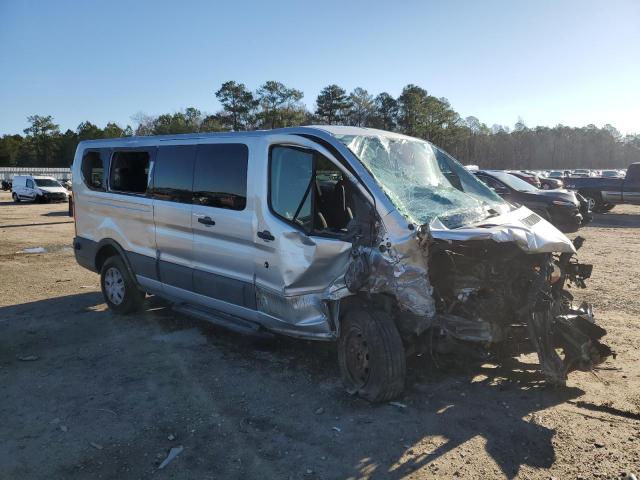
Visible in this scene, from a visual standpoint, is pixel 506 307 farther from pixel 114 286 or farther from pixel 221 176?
pixel 114 286

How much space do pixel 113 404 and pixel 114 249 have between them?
3.14m

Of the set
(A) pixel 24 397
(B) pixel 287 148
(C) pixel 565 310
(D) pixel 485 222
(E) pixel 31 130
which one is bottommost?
(A) pixel 24 397

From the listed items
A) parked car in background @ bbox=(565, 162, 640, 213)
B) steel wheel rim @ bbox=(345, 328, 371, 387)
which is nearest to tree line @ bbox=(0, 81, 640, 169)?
parked car in background @ bbox=(565, 162, 640, 213)

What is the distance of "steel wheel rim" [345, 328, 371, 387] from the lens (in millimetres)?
4061

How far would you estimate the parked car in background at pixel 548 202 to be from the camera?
12.8 metres

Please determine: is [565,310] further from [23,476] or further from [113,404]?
[23,476]

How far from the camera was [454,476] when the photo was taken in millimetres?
3113

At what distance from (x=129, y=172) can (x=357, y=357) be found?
3981mm

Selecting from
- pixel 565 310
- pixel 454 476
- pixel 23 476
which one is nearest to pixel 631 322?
pixel 565 310

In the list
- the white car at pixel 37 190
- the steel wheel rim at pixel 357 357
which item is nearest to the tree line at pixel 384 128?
the white car at pixel 37 190

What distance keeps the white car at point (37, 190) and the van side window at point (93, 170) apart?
26080mm

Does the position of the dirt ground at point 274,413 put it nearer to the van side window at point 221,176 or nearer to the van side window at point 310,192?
the van side window at point 310,192

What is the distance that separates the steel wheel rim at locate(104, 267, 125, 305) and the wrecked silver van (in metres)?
1.17

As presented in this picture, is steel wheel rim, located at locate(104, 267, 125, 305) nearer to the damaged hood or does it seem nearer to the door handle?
the door handle
